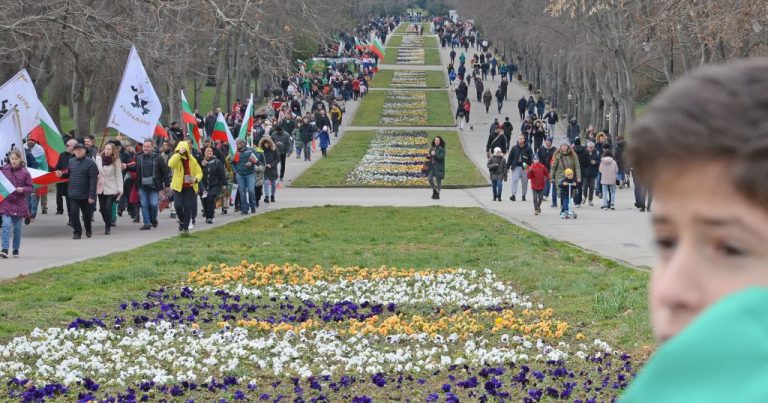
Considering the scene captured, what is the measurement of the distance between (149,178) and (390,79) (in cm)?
6991

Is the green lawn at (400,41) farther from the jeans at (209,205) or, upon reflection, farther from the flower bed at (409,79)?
the jeans at (209,205)

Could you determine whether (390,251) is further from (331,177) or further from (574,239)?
(331,177)

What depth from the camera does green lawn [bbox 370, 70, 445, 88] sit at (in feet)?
284

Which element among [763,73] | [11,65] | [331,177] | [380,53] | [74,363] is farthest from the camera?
[380,53]

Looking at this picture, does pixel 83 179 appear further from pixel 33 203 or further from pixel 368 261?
pixel 368 261

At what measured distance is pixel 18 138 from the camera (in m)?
19.1

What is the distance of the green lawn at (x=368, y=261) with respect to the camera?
11.9 m

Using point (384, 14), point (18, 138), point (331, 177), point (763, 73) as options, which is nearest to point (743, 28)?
point (18, 138)

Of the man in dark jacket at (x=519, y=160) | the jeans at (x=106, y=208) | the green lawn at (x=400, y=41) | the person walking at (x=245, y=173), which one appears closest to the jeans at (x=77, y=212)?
the jeans at (x=106, y=208)

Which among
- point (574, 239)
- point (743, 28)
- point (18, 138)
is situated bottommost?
point (574, 239)

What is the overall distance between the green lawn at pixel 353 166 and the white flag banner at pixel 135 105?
1291 cm

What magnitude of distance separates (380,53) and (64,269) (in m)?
59.2

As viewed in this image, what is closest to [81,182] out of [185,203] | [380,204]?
[185,203]

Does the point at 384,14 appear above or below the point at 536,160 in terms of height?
above
